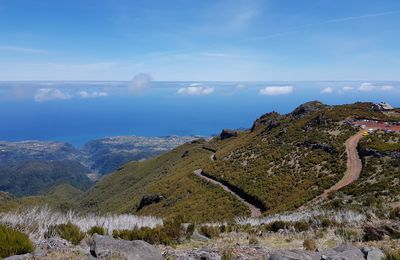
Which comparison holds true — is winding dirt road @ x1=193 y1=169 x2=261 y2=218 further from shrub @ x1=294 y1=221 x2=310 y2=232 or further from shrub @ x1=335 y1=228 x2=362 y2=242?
shrub @ x1=335 y1=228 x2=362 y2=242

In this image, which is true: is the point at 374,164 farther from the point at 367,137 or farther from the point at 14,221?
the point at 14,221

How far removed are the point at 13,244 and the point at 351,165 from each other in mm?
33094

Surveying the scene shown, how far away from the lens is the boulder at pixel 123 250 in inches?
318

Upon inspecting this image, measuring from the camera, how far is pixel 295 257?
7836 millimetres

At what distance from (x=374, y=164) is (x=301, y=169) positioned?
9.37 m

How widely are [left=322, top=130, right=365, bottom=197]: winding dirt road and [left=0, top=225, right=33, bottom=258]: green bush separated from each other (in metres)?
25.9

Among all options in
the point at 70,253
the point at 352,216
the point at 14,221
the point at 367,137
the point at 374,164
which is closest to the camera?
the point at 70,253

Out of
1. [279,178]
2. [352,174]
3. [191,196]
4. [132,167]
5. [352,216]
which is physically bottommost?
[132,167]

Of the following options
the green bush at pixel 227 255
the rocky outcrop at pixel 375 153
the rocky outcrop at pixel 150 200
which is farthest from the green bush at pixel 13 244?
the rocky outcrop at pixel 150 200

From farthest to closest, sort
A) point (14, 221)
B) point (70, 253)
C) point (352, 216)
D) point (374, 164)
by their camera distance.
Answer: point (374, 164)
point (352, 216)
point (14, 221)
point (70, 253)

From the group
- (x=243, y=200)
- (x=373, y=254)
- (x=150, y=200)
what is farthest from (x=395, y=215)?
(x=150, y=200)

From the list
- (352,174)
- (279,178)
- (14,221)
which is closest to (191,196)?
(279,178)

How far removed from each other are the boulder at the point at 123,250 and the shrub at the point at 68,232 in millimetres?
1421

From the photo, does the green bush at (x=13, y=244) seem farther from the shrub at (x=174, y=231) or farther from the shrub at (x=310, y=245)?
the shrub at (x=310, y=245)
